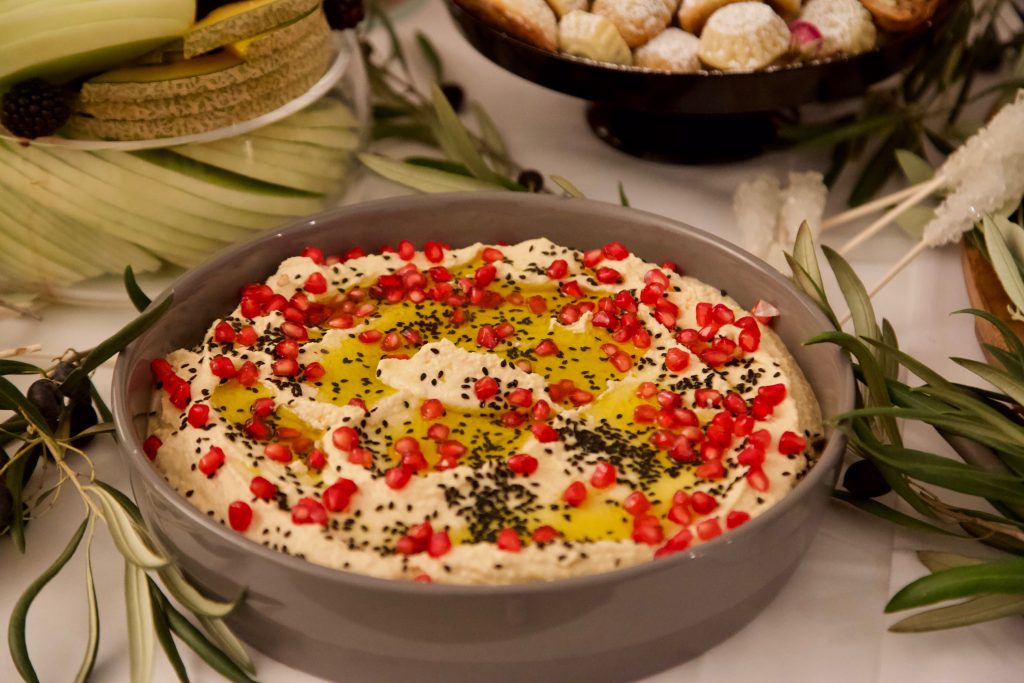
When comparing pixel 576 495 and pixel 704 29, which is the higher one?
pixel 704 29

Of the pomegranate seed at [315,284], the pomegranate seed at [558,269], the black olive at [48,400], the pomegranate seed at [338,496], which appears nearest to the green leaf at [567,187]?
the pomegranate seed at [558,269]

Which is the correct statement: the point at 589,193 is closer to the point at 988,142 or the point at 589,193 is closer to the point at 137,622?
the point at 988,142

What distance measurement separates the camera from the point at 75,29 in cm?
175

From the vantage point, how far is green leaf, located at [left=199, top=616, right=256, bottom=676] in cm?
132

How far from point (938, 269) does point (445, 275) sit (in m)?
1.06

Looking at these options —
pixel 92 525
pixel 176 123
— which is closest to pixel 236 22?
pixel 176 123

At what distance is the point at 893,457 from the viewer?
1483mm

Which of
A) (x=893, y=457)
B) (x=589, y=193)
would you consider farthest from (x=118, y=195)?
(x=893, y=457)

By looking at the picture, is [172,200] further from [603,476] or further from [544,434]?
[603,476]

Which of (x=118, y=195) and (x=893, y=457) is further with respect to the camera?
(x=118, y=195)

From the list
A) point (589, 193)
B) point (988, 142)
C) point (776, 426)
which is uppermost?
point (988, 142)

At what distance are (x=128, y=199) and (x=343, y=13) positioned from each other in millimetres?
586

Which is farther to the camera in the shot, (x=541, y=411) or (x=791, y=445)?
(x=541, y=411)

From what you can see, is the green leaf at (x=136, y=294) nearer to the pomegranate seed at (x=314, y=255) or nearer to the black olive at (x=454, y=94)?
the pomegranate seed at (x=314, y=255)
